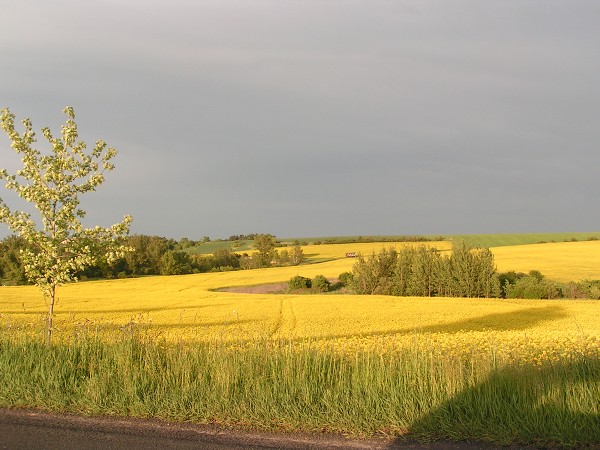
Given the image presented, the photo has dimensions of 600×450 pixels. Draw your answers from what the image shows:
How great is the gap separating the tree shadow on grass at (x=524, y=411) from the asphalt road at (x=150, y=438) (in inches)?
11.0

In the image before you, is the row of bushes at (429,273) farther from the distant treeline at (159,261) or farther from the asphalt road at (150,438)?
the asphalt road at (150,438)

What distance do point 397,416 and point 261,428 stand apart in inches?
64.8

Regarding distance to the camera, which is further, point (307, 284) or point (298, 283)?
point (307, 284)

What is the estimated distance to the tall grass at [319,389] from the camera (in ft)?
20.7

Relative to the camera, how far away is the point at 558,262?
6028 centimetres

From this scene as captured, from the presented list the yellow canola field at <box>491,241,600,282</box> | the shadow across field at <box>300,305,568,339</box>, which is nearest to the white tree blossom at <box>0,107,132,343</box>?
the shadow across field at <box>300,305,568,339</box>

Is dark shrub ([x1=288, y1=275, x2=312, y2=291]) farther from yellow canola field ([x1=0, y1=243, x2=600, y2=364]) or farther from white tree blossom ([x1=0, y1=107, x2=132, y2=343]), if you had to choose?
white tree blossom ([x1=0, y1=107, x2=132, y2=343])

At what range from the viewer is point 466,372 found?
7203 mm

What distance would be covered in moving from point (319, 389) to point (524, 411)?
8.25ft

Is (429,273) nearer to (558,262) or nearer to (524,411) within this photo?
(558,262)

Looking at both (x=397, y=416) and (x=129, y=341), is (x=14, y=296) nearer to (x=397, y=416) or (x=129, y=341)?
(x=129, y=341)

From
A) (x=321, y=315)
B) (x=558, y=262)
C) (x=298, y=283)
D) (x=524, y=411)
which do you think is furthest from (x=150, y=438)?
(x=558, y=262)

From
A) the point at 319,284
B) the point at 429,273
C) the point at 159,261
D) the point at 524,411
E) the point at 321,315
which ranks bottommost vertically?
the point at 319,284

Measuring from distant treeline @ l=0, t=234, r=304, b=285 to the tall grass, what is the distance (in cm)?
5878
